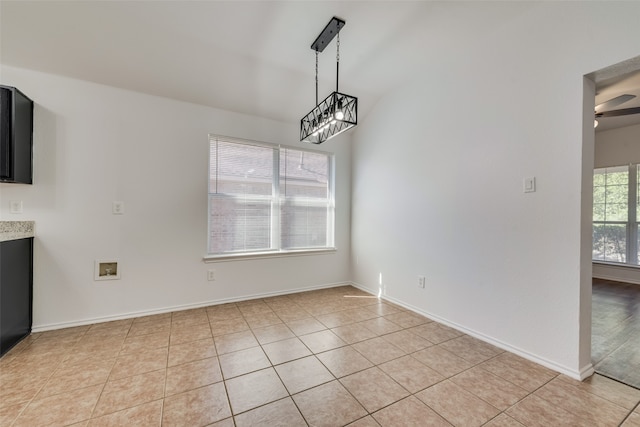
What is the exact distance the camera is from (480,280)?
241 cm

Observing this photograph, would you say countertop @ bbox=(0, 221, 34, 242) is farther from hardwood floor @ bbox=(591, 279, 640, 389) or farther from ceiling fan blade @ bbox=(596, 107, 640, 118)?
ceiling fan blade @ bbox=(596, 107, 640, 118)

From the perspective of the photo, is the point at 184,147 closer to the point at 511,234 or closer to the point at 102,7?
the point at 102,7

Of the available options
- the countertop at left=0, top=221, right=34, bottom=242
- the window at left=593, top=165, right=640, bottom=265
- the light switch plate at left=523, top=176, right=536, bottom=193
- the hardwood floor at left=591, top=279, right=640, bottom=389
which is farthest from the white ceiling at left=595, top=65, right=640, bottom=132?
the countertop at left=0, top=221, right=34, bottom=242

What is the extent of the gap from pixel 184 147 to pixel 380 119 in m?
2.57

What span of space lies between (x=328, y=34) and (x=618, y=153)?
5.71 meters

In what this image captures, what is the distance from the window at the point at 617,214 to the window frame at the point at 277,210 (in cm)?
468

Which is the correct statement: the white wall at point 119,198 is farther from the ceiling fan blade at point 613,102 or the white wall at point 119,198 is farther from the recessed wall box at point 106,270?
the ceiling fan blade at point 613,102

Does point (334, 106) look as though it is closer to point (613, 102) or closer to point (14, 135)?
point (613, 102)

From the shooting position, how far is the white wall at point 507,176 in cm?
183

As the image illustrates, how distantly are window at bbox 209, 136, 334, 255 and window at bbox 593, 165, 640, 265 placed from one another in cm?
490

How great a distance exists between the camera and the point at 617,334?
247 centimetres

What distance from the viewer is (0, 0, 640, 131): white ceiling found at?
6.89 ft

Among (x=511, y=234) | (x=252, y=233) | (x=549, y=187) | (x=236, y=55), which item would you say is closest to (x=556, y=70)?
(x=549, y=187)

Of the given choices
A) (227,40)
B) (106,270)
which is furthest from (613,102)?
(106,270)
